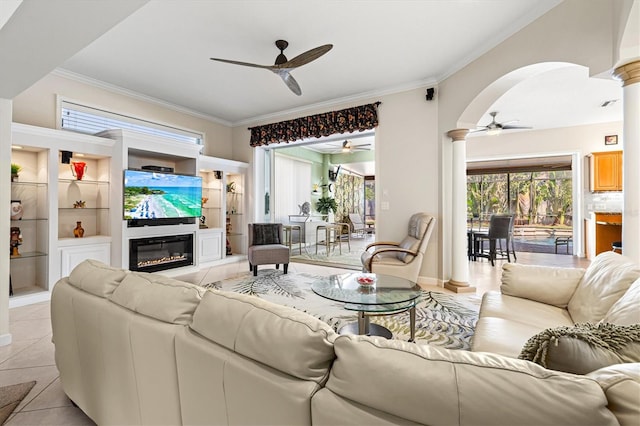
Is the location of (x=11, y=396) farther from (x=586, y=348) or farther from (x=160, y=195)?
(x=160, y=195)

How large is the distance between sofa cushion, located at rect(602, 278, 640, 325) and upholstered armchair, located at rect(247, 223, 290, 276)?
4.07 m

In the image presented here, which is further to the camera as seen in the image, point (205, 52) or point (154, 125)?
point (154, 125)

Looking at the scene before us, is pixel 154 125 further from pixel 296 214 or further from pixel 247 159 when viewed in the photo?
pixel 296 214

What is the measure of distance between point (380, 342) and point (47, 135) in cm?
476

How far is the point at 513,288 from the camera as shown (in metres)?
2.31

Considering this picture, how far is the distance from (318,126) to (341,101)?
580 millimetres

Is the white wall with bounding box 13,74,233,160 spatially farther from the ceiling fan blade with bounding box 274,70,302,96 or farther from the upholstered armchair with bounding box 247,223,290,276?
the ceiling fan blade with bounding box 274,70,302,96

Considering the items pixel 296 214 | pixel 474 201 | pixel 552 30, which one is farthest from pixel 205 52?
pixel 474 201

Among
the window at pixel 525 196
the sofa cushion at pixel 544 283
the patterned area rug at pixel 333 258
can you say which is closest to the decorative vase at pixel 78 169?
the patterned area rug at pixel 333 258

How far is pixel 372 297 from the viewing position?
7.80 feet

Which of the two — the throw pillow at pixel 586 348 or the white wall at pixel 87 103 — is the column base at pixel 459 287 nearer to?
the throw pillow at pixel 586 348

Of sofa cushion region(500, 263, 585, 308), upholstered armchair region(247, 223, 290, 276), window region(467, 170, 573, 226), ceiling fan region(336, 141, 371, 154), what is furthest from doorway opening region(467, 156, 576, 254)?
sofa cushion region(500, 263, 585, 308)

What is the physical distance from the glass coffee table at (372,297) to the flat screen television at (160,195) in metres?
3.19

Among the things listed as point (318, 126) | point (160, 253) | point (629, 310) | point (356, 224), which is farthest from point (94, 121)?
point (356, 224)
